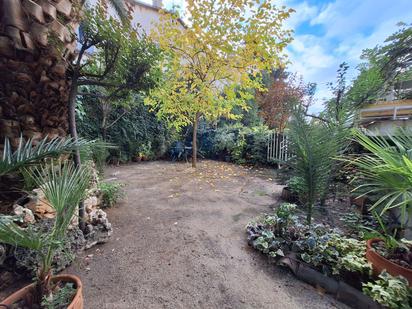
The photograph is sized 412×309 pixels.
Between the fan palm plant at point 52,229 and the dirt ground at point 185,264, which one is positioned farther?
the dirt ground at point 185,264

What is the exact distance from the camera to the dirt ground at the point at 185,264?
1.55 metres

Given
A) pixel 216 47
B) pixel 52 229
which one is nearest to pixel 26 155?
pixel 52 229

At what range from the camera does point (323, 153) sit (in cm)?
223

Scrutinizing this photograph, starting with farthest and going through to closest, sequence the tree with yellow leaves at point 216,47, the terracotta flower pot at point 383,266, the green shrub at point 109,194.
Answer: the tree with yellow leaves at point 216,47
the green shrub at point 109,194
the terracotta flower pot at point 383,266

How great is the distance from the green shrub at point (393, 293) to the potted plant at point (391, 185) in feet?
0.39

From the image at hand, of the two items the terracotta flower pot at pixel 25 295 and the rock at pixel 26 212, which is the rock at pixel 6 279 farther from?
the terracotta flower pot at pixel 25 295

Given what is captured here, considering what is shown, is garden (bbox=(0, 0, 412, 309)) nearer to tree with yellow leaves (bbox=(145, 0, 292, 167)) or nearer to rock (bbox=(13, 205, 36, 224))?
rock (bbox=(13, 205, 36, 224))

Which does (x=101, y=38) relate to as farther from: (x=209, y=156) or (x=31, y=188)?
(x=209, y=156)

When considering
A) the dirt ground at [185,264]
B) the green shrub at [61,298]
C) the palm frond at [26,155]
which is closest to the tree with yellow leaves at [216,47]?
the dirt ground at [185,264]

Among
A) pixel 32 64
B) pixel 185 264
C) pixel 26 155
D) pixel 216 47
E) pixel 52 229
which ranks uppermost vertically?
pixel 216 47

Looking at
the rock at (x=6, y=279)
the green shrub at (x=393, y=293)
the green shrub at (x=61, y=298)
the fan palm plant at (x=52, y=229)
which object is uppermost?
the fan palm plant at (x=52, y=229)

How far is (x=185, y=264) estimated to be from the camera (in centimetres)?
192

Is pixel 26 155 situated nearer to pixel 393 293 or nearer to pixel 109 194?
pixel 109 194

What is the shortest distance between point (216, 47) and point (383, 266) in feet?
16.0
